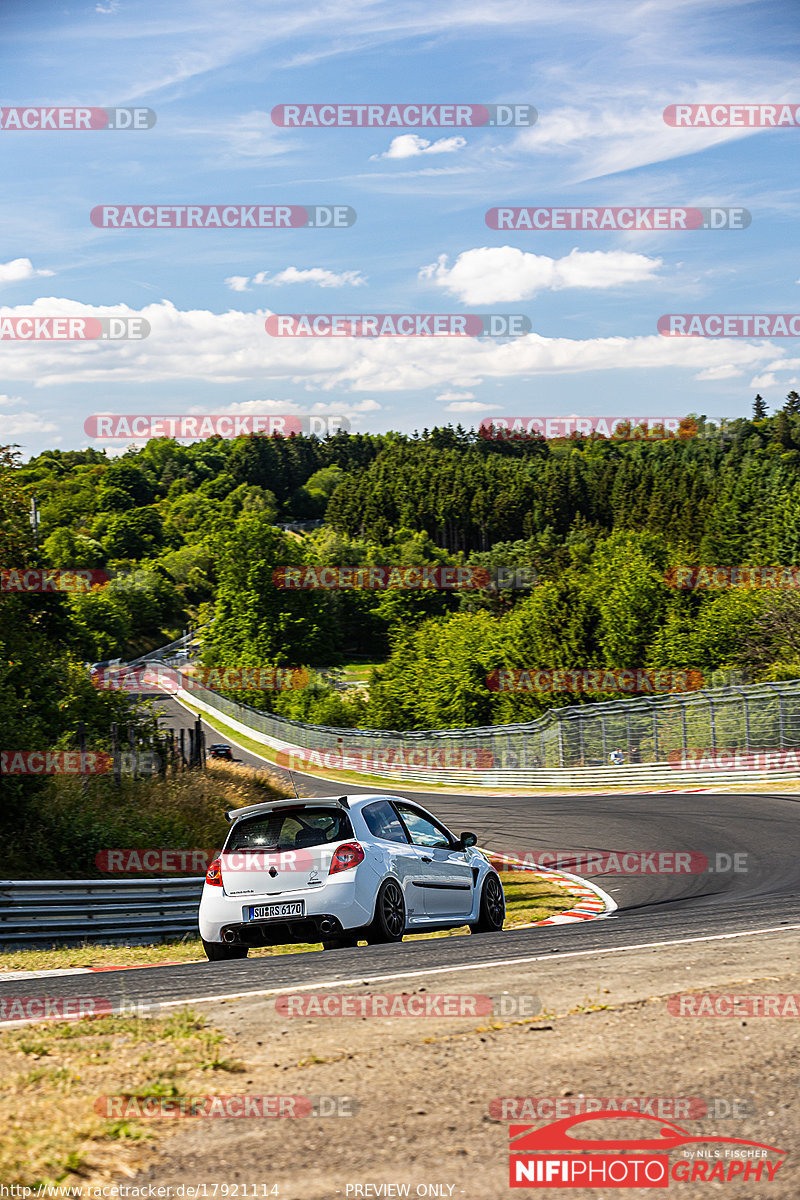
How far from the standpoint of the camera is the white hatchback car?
945 cm

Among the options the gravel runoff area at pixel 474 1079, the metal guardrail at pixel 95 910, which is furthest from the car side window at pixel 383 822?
the metal guardrail at pixel 95 910

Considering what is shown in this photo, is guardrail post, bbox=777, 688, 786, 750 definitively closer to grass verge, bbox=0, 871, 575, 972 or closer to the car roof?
grass verge, bbox=0, 871, 575, 972

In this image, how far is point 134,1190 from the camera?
3.61 m

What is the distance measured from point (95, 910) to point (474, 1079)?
9285 millimetres

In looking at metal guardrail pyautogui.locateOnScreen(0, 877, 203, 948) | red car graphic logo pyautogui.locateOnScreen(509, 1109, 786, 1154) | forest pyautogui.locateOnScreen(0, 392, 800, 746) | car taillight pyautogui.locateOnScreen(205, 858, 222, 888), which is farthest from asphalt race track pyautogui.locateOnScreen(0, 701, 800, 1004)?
forest pyautogui.locateOnScreen(0, 392, 800, 746)

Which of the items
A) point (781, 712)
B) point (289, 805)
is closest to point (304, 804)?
point (289, 805)

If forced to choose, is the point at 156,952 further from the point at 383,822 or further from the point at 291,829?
the point at 383,822

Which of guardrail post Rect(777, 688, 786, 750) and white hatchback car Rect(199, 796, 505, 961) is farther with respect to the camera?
guardrail post Rect(777, 688, 786, 750)

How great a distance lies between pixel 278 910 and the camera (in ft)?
31.3

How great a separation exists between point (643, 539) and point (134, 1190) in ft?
341

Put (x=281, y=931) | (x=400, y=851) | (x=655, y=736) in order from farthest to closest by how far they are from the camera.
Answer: (x=655, y=736)
(x=400, y=851)
(x=281, y=931)

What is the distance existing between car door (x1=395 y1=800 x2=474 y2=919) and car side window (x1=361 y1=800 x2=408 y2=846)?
11cm

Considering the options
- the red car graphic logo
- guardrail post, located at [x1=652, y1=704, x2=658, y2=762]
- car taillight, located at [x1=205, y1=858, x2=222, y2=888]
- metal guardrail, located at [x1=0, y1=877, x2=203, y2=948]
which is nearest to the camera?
the red car graphic logo

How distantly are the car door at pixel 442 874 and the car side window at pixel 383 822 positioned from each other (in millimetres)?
115
